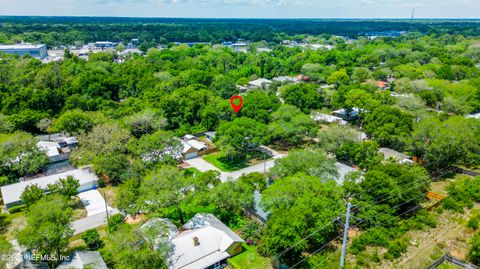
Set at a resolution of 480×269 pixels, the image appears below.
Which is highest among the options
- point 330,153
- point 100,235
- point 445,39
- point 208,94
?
point 445,39

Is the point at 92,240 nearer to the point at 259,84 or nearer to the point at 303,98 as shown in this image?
the point at 303,98

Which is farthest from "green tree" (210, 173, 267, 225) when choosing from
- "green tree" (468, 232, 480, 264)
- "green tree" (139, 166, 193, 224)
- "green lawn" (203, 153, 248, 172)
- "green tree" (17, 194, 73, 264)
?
"green tree" (468, 232, 480, 264)

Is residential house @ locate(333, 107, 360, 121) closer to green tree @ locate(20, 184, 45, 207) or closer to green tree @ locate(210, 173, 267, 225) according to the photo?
green tree @ locate(210, 173, 267, 225)

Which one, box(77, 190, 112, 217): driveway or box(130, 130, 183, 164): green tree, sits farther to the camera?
box(130, 130, 183, 164): green tree

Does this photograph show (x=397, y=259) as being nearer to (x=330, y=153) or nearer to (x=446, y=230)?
(x=446, y=230)

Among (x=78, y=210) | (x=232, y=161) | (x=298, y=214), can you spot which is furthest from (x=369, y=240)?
(x=78, y=210)

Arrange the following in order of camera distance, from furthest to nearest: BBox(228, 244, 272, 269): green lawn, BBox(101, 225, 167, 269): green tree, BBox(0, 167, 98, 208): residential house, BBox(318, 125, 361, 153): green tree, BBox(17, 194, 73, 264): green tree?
BBox(318, 125, 361, 153): green tree
BBox(0, 167, 98, 208): residential house
BBox(228, 244, 272, 269): green lawn
BBox(17, 194, 73, 264): green tree
BBox(101, 225, 167, 269): green tree

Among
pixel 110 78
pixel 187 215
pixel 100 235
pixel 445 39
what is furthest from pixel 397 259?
pixel 445 39
